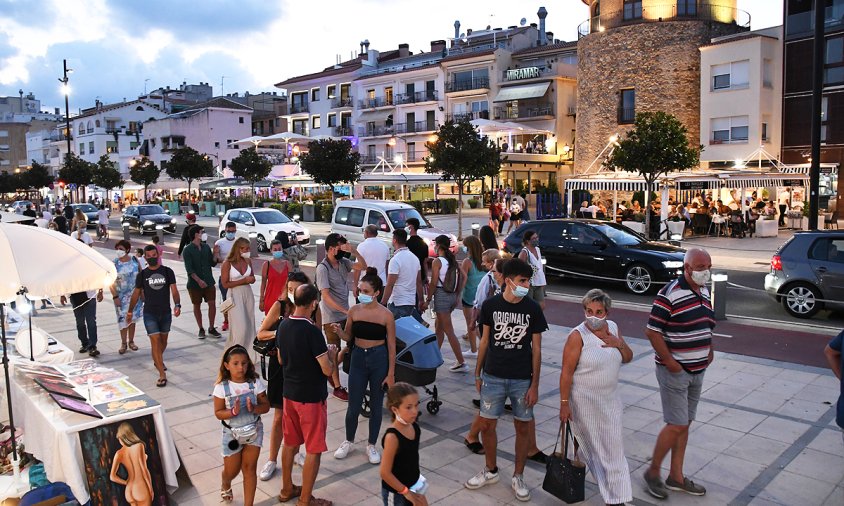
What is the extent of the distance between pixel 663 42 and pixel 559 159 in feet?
42.1

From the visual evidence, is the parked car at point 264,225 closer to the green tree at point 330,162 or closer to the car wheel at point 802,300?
the green tree at point 330,162

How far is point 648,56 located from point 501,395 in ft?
112

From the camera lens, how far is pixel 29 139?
97125mm

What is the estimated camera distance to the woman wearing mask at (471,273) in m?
8.48

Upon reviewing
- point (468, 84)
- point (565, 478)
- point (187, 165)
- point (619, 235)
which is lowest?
point (565, 478)

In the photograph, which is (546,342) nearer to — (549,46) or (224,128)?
(549,46)

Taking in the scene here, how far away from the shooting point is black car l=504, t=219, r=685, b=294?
44.2 feet

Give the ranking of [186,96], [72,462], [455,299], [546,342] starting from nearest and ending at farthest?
[72,462] → [455,299] → [546,342] → [186,96]

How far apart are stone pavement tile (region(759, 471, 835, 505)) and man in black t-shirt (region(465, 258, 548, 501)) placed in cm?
188

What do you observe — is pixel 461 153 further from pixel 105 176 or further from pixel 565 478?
pixel 105 176

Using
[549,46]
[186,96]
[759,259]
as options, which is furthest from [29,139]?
[759,259]

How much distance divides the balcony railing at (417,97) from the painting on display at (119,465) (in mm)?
50747

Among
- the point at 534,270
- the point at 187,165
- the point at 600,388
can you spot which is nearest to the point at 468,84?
the point at 187,165

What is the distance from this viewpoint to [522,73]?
157 ft
